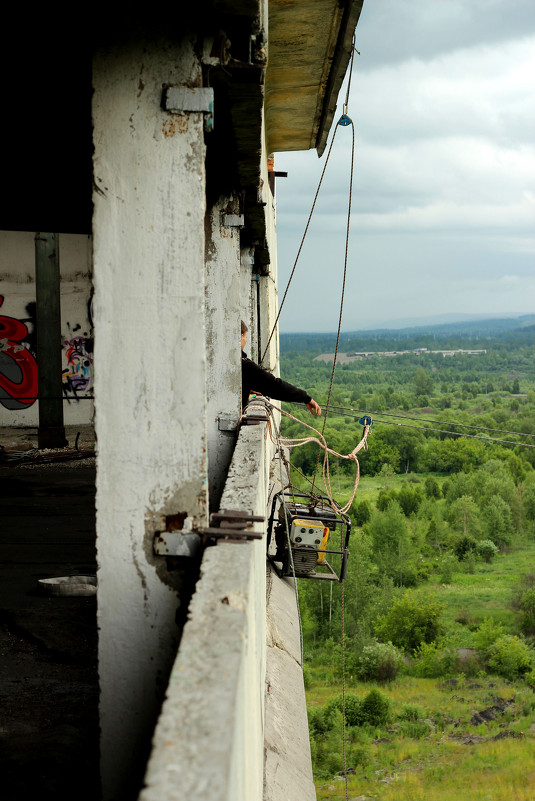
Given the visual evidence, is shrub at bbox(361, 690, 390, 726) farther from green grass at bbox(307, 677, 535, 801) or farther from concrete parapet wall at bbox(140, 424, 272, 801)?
concrete parapet wall at bbox(140, 424, 272, 801)

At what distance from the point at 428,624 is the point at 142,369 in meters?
50.6

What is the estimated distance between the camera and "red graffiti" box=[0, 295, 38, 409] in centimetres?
1360

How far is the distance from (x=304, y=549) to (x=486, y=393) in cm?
13113

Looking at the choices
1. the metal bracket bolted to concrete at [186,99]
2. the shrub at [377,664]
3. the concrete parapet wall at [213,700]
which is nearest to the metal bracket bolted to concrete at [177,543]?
the concrete parapet wall at [213,700]

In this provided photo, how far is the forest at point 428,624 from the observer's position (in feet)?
123

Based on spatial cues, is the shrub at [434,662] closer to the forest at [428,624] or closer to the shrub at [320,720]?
the forest at [428,624]

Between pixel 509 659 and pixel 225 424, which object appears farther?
pixel 509 659

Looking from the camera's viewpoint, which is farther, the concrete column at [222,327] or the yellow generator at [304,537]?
the yellow generator at [304,537]

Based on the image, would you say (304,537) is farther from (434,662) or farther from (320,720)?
(434,662)

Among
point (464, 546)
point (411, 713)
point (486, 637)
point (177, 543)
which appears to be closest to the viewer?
point (177, 543)

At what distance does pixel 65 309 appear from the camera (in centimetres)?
1346

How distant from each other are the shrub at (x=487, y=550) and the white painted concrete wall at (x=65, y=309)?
185 ft

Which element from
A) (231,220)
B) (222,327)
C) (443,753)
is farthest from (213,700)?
(443,753)

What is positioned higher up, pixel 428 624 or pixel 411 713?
pixel 428 624
